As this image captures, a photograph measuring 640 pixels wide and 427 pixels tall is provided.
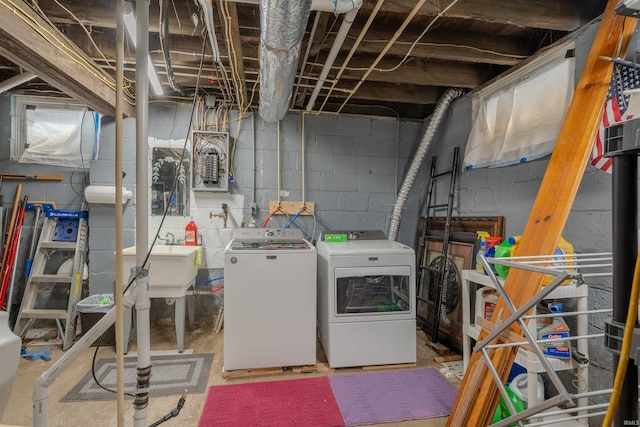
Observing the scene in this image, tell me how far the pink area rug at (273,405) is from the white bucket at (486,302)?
1.12 m

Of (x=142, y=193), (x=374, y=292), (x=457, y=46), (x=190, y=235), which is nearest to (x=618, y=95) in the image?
(x=457, y=46)

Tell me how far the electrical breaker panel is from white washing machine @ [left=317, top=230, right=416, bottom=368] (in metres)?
1.46

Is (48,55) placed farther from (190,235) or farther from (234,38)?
(190,235)

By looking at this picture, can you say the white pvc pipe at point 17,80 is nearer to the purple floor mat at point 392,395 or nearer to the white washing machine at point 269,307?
the white washing machine at point 269,307

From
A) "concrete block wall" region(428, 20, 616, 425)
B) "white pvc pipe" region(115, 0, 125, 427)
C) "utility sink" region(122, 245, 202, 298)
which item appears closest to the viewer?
"white pvc pipe" region(115, 0, 125, 427)

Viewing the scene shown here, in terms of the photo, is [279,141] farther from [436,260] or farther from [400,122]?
[436,260]

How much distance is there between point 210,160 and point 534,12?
2.79 meters

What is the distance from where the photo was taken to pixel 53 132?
9.86 ft

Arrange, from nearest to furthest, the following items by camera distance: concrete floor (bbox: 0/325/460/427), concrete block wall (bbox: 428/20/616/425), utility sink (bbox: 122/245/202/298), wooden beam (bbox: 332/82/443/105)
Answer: concrete block wall (bbox: 428/20/616/425) → concrete floor (bbox: 0/325/460/427) → utility sink (bbox: 122/245/202/298) → wooden beam (bbox: 332/82/443/105)

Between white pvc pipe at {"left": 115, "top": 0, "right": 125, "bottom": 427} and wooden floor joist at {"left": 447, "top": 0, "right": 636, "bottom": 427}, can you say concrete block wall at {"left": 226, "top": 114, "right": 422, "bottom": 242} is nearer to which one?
wooden floor joist at {"left": 447, "top": 0, "right": 636, "bottom": 427}

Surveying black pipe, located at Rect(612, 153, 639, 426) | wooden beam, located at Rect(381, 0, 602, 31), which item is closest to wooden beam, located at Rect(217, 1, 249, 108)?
wooden beam, located at Rect(381, 0, 602, 31)

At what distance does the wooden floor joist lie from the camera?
4.69 feet

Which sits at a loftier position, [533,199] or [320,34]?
[320,34]

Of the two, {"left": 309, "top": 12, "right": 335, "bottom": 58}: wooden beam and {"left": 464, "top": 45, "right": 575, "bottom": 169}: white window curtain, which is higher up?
{"left": 309, "top": 12, "right": 335, "bottom": 58}: wooden beam
